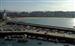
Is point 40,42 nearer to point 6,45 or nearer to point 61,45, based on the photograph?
point 61,45

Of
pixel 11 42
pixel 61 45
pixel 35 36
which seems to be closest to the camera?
pixel 61 45

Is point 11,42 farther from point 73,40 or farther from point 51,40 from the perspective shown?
point 73,40

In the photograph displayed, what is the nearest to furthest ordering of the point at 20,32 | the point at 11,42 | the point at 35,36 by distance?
the point at 11,42
the point at 35,36
the point at 20,32

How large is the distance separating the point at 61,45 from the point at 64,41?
84cm

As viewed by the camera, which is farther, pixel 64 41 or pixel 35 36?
pixel 35 36

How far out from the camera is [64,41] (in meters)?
12.8

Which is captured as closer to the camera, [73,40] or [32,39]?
[73,40]

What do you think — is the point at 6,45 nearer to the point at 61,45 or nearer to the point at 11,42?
the point at 11,42

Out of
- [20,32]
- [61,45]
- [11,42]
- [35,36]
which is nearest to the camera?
[61,45]

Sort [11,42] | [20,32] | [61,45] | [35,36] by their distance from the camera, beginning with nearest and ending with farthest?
[61,45]
[11,42]
[35,36]
[20,32]

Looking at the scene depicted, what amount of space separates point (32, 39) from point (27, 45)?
149 cm

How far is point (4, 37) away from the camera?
14.4m

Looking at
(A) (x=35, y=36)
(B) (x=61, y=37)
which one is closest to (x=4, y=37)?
(A) (x=35, y=36)

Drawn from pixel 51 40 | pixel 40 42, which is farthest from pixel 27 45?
pixel 51 40
